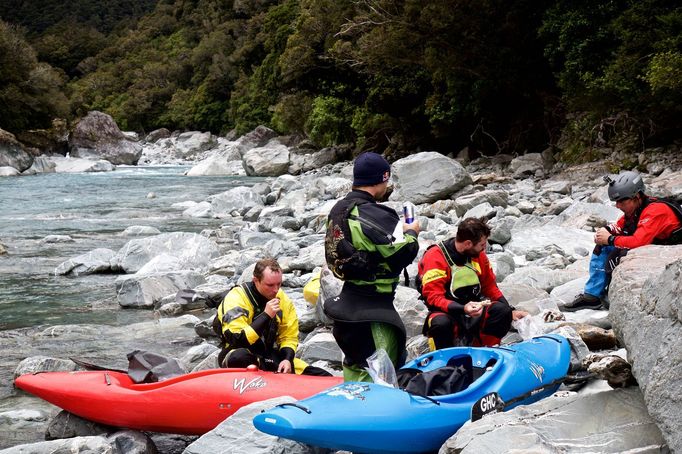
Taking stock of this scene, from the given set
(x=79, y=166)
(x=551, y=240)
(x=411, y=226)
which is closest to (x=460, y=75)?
(x=551, y=240)

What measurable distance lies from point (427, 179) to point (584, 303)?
8449 mm

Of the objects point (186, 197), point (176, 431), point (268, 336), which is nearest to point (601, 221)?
point (268, 336)

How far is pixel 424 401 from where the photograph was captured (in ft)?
11.6

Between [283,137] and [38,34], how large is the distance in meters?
74.6

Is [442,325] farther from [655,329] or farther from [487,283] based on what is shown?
[655,329]

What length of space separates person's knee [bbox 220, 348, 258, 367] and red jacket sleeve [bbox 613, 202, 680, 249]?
3.04m

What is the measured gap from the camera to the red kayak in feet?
14.2

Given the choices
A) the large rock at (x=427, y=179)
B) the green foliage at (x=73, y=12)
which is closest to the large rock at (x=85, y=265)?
the large rock at (x=427, y=179)

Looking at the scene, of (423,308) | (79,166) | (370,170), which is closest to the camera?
(370,170)

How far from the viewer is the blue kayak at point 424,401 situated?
329 centimetres

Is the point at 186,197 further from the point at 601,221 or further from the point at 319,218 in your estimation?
the point at 601,221

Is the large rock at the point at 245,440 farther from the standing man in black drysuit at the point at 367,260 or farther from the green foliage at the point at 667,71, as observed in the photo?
the green foliage at the point at 667,71

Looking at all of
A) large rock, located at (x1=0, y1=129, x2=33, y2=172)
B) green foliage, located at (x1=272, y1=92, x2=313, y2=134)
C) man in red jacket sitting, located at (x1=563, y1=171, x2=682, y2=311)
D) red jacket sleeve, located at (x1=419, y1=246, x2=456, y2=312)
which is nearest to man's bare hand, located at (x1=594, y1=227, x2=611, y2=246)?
man in red jacket sitting, located at (x1=563, y1=171, x2=682, y2=311)

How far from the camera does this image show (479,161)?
66.5 feet
